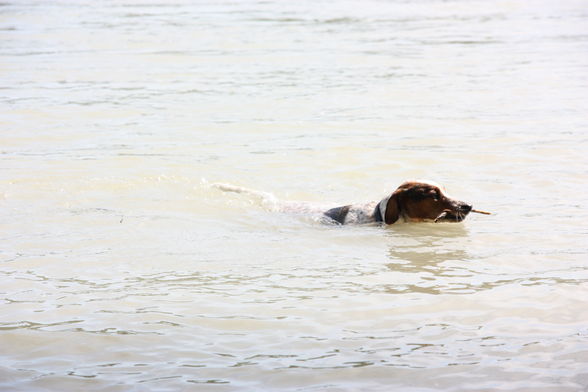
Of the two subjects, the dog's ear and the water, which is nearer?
the water

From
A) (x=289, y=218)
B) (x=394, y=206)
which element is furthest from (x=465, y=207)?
(x=289, y=218)

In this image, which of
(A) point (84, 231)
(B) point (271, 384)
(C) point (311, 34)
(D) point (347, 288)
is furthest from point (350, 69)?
(B) point (271, 384)

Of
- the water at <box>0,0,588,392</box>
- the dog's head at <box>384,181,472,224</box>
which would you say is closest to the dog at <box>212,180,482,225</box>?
the dog's head at <box>384,181,472,224</box>

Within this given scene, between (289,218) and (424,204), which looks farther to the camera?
(289,218)

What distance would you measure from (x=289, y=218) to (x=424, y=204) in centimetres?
136

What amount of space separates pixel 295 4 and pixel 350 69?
42.7 feet

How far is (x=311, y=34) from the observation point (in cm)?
2227

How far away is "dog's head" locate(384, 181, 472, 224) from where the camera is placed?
26.0 ft

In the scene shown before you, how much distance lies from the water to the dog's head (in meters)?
0.17

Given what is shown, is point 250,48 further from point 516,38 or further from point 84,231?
point 84,231

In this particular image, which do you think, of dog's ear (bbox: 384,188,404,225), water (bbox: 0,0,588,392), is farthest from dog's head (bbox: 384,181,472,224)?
water (bbox: 0,0,588,392)

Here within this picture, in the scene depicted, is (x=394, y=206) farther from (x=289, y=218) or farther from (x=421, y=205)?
(x=289, y=218)

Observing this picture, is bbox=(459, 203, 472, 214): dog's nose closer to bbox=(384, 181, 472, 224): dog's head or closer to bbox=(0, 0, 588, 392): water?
bbox=(384, 181, 472, 224): dog's head

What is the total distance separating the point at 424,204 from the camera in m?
7.91
